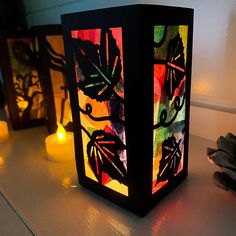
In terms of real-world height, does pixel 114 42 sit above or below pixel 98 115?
above

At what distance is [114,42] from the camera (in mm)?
344

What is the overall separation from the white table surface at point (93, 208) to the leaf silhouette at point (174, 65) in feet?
0.60

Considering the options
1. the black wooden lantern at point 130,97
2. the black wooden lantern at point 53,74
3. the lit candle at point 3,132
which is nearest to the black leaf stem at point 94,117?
the black wooden lantern at point 130,97

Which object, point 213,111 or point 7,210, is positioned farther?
point 213,111

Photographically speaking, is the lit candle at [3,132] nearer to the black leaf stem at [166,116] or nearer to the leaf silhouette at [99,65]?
the leaf silhouette at [99,65]

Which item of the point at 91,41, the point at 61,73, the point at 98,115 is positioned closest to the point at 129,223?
the point at 98,115

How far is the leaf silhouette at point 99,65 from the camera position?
0.35 meters

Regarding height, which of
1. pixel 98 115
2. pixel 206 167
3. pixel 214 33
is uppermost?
pixel 214 33

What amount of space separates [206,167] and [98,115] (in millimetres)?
271

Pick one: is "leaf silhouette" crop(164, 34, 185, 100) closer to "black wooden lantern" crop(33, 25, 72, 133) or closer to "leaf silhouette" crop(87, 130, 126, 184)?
"leaf silhouette" crop(87, 130, 126, 184)

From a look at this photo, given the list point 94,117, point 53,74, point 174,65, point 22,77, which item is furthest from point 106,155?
point 22,77

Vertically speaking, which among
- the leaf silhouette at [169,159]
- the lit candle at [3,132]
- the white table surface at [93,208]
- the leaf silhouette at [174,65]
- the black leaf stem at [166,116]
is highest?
the leaf silhouette at [174,65]

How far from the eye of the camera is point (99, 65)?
14.9 inches

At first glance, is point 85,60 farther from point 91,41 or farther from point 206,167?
point 206,167
